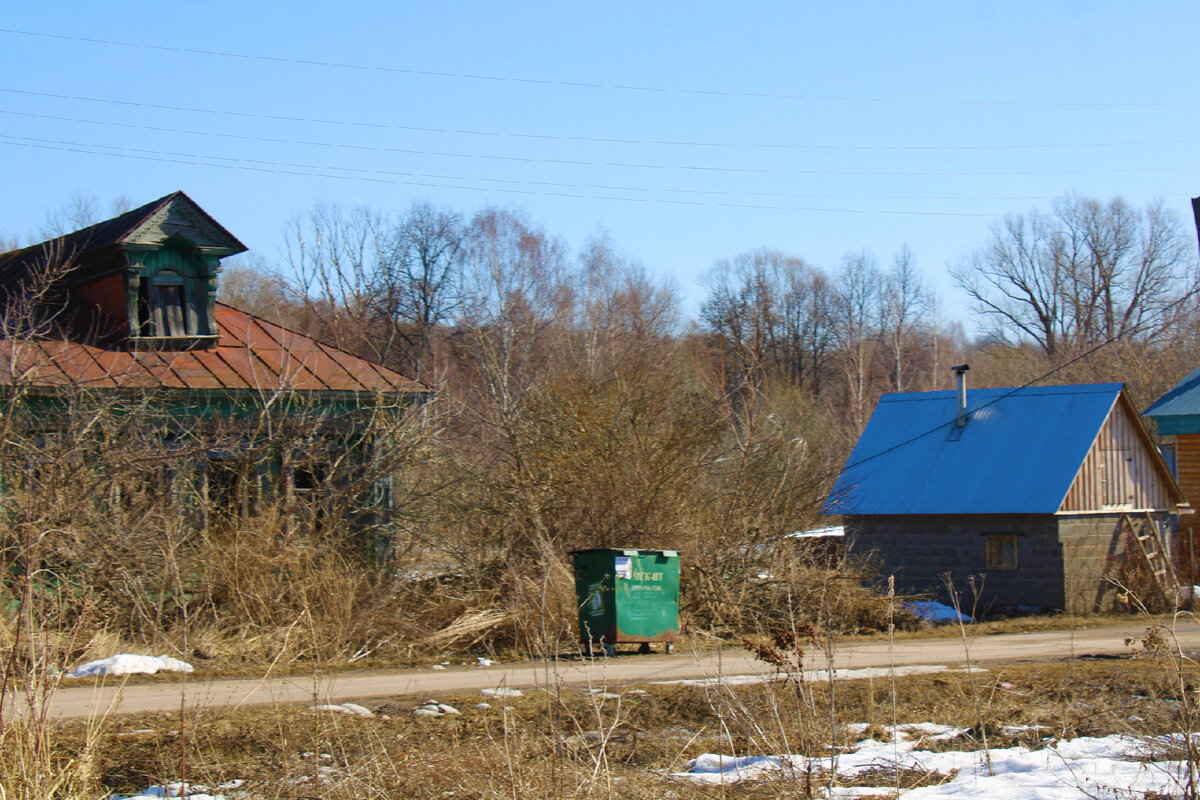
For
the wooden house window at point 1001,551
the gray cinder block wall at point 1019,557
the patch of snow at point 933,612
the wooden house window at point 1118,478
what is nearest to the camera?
the patch of snow at point 933,612

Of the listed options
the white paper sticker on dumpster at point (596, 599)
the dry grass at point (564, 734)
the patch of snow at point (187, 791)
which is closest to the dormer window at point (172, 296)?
the white paper sticker on dumpster at point (596, 599)

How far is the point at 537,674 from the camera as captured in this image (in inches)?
503

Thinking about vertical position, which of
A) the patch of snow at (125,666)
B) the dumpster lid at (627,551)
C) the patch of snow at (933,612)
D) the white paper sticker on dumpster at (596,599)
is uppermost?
the dumpster lid at (627,551)

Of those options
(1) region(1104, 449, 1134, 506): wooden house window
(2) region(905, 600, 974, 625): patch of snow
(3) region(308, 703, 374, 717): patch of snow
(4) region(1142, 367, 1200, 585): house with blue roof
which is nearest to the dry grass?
(3) region(308, 703, 374, 717): patch of snow

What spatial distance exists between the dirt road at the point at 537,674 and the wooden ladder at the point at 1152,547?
5.58 meters

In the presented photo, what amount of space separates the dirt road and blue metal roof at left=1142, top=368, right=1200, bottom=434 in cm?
1200

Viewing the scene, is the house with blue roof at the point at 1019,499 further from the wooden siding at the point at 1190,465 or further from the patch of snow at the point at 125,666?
the patch of snow at the point at 125,666

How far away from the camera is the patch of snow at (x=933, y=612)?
64.2ft

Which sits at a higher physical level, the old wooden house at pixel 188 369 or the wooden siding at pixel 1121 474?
the old wooden house at pixel 188 369

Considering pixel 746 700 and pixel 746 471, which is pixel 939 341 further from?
pixel 746 700

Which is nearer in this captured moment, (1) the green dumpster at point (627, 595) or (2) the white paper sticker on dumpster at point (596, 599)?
(1) the green dumpster at point (627, 595)

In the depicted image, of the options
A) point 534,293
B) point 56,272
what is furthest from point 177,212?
point 534,293

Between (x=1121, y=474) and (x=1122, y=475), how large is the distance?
0.17ft

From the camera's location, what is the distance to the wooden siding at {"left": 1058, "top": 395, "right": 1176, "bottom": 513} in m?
22.6
